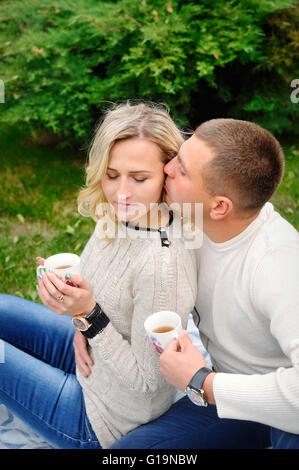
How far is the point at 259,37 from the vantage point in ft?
18.5

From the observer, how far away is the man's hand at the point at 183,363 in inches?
73.8

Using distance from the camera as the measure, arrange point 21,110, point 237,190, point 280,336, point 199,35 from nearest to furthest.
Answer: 1. point 280,336
2. point 237,190
3. point 199,35
4. point 21,110

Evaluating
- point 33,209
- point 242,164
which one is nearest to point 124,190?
point 242,164

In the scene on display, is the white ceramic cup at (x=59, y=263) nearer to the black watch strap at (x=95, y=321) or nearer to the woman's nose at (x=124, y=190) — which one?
the black watch strap at (x=95, y=321)

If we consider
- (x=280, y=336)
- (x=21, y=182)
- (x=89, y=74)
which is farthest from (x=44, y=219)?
(x=280, y=336)

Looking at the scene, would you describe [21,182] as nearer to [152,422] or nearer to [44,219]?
[44,219]

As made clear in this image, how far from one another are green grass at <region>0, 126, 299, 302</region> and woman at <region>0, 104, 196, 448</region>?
1.84 meters

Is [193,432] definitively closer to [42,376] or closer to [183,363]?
[183,363]

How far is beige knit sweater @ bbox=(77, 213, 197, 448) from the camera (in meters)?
2.03

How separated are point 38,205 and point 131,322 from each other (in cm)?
352

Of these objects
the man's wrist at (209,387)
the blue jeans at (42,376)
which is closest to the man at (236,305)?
the man's wrist at (209,387)

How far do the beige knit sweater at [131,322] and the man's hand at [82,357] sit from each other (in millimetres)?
28

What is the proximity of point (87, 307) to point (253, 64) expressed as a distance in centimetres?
484

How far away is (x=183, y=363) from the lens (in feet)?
6.15
